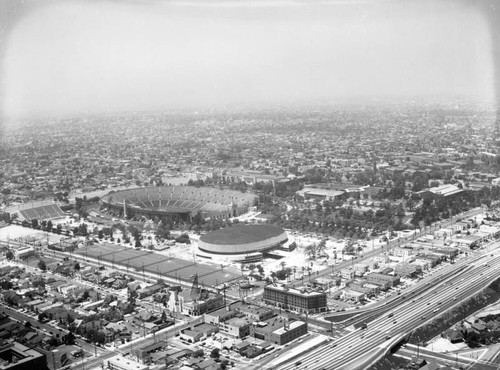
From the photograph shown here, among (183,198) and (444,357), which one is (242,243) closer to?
(183,198)

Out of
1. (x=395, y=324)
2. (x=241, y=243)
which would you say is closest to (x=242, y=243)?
(x=241, y=243)

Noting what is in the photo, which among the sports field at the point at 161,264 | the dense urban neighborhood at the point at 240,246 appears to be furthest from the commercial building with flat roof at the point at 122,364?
the sports field at the point at 161,264

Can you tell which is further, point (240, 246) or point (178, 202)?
point (178, 202)

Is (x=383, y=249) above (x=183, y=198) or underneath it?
underneath

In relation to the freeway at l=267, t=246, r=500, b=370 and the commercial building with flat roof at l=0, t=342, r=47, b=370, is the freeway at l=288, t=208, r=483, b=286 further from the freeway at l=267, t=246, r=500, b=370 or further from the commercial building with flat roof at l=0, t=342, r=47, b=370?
the commercial building with flat roof at l=0, t=342, r=47, b=370

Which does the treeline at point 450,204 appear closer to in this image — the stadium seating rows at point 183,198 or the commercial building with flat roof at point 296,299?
the stadium seating rows at point 183,198

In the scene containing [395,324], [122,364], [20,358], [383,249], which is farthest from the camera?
[383,249]
